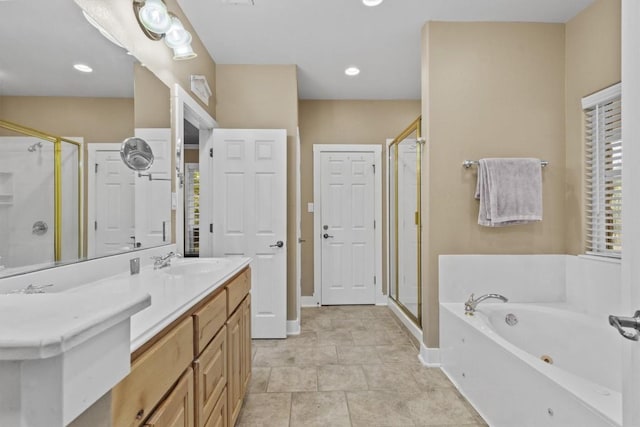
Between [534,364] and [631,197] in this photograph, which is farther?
[534,364]

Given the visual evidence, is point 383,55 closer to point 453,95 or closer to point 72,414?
point 453,95

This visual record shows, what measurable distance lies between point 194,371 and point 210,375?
158mm


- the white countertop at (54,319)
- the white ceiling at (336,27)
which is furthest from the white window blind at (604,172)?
the white countertop at (54,319)

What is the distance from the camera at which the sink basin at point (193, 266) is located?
5.57 ft

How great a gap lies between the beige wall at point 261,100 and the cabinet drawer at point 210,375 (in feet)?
5.45

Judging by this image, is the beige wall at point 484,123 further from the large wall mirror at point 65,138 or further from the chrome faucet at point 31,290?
the chrome faucet at point 31,290

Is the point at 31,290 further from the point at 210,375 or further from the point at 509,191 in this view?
the point at 509,191

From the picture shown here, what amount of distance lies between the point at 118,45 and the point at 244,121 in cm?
154

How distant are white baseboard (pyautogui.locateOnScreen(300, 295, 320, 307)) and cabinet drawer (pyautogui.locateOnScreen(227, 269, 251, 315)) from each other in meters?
2.08

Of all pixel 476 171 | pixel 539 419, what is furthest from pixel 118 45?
pixel 539 419

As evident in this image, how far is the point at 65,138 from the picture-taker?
115 centimetres

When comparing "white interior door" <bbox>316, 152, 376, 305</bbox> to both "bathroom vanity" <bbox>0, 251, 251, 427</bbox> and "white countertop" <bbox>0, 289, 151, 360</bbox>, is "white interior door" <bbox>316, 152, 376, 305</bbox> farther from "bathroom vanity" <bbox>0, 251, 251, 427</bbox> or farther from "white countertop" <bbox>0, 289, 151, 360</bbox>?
"white countertop" <bbox>0, 289, 151, 360</bbox>

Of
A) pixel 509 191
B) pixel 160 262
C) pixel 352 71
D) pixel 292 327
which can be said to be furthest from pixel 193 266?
pixel 352 71

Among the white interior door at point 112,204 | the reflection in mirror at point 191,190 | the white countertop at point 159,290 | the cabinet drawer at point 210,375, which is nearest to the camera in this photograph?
the white countertop at point 159,290
